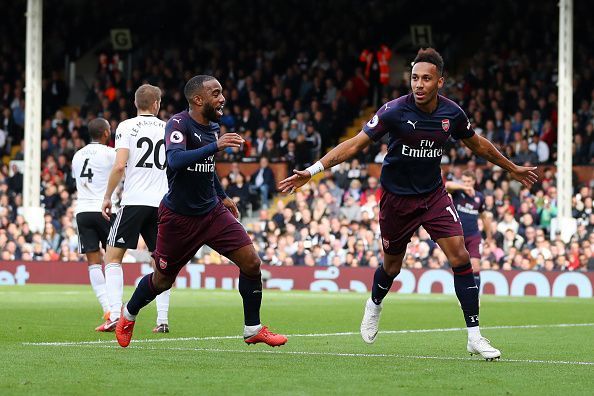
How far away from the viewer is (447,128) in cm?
1075

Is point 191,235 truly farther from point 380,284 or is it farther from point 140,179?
point 140,179

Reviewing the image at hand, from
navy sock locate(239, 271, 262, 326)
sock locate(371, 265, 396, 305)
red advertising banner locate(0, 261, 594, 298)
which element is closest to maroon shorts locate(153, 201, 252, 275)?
navy sock locate(239, 271, 262, 326)

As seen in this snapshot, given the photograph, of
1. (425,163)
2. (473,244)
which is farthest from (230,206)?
(473,244)

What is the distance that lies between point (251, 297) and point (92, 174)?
4.10 metres

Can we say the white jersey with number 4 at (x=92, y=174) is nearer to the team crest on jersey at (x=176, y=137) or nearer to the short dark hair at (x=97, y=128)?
the short dark hair at (x=97, y=128)

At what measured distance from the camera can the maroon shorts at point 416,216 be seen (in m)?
10.8

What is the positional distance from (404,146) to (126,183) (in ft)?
11.9

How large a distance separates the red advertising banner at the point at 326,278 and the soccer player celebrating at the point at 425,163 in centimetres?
1316

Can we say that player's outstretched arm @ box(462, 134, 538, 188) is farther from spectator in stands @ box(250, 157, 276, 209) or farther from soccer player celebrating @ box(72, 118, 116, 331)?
spectator in stands @ box(250, 157, 276, 209)

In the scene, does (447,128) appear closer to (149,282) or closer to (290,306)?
(149,282)

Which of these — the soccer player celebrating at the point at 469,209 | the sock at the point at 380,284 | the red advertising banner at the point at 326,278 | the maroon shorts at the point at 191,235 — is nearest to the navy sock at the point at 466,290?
the sock at the point at 380,284

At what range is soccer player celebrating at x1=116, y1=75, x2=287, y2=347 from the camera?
421 inches

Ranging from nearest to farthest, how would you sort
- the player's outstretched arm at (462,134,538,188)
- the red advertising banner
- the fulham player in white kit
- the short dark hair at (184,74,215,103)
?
the short dark hair at (184,74,215,103)
the player's outstretched arm at (462,134,538,188)
the fulham player in white kit
the red advertising banner

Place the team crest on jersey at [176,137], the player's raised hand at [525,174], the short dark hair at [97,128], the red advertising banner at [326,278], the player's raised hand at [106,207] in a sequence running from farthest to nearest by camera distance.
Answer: the red advertising banner at [326,278] < the short dark hair at [97,128] < the player's raised hand at [106,207] < the player's raised hand at [525,174] < the team crest on jersey at [176,137]
